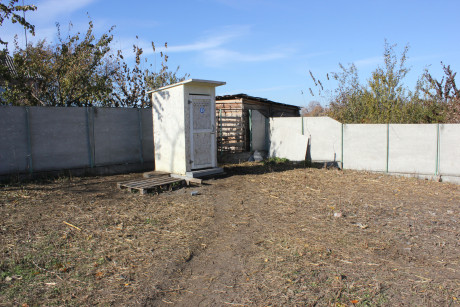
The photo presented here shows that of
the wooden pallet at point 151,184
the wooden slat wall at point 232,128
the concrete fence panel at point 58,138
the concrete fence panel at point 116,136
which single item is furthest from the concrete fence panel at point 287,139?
the concrete fence panel at point 58,138

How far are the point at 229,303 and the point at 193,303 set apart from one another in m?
0.37

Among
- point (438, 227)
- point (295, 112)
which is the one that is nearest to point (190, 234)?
point (438, 227)

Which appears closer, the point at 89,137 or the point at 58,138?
the point at 58,138

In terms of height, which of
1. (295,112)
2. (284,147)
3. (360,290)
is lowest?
(360,290)

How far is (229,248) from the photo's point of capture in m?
4.79

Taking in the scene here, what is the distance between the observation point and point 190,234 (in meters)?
5.34

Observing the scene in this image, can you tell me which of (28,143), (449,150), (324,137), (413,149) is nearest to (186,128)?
(28,143)

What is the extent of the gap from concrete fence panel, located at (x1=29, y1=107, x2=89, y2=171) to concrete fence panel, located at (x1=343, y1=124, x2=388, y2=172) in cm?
941

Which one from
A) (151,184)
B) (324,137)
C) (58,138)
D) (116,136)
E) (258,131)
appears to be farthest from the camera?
(258,131)

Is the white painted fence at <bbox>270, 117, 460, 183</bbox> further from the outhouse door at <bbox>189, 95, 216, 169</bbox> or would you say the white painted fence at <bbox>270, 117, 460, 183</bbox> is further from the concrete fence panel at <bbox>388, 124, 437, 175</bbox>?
the outhouse door at <bbox>189, 95, 216, 169</bbox>

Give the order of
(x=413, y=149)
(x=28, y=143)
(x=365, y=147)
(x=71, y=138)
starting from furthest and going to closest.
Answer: (x=365, y=147)
(x=413, y=149)
(x=71, y=138)
(x=28, y=143)

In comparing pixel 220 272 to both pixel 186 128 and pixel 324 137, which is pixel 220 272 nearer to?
pixel 186 128

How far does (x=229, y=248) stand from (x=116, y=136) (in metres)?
8.16

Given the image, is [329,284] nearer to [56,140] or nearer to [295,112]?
[56,140]
